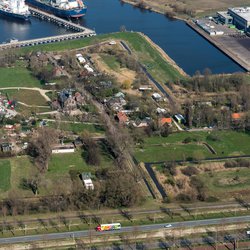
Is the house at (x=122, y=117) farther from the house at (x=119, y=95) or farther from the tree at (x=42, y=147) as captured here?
the tree at (x=42, y=147)

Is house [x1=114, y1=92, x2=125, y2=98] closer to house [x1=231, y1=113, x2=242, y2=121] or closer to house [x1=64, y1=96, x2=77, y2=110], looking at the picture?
house [x1=64, y1=96, x2=77, y2=110]

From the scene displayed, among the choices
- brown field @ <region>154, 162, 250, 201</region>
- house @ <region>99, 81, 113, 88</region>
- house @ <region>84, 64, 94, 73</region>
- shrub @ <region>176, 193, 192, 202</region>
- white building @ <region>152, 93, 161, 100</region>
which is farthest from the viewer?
house @ <region>84, 64, 94, 73</region>

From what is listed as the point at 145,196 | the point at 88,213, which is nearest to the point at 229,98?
the point at 145,196

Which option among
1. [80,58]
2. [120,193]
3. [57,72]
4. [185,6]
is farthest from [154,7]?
[120,193]

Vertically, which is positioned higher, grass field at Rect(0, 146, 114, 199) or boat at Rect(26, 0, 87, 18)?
grass field at Rect(0, 146, 114, 199)

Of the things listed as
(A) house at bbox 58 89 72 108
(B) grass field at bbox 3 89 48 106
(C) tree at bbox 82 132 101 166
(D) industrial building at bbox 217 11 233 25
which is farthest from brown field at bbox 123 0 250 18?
(C) tree at bbox 82 132 101 166

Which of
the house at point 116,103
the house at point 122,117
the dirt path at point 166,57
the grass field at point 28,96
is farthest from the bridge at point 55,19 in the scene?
the house at point 122,117

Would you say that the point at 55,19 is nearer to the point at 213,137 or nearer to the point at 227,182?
the point at 213,137
